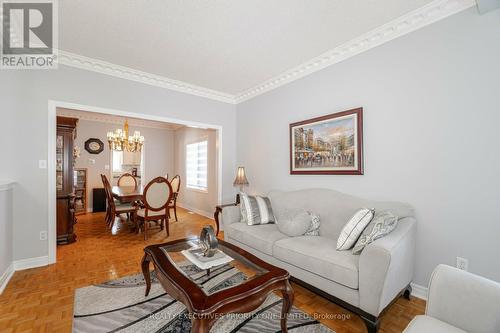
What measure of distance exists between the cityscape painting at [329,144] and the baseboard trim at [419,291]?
3.96 feet

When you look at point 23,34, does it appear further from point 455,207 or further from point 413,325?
point 455,207

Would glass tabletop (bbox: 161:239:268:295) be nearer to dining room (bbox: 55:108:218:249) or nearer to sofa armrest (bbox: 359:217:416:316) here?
sofa armrest (bbox: 359:217:416:316)

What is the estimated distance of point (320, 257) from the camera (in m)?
1.93

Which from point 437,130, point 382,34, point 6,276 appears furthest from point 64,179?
point 437,130

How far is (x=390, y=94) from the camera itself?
7.78 ft

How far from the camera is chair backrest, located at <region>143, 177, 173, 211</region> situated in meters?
3.72

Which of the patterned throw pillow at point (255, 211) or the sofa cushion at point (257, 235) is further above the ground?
the patterned throw pillow at point (255, 211)

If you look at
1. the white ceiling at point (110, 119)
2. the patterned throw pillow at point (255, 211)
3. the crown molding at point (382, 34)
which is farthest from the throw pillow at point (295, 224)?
the white ceiling at point (110, 119)

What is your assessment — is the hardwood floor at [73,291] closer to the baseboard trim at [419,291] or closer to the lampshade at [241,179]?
the baseboard trim at [419,291]

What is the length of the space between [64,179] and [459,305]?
453 cm

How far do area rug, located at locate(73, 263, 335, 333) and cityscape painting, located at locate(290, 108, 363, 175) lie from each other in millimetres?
1647

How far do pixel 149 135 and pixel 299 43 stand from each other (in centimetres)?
583

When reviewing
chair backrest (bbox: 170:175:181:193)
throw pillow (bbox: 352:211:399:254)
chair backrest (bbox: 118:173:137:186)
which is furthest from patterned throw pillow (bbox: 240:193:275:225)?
chair backrest (bbox: 118:173:137:186)

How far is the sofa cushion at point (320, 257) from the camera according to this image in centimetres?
174
